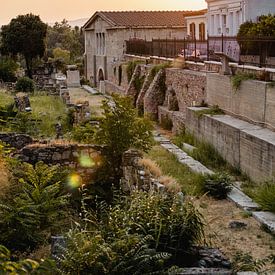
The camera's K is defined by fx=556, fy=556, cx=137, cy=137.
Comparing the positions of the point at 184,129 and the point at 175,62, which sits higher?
the point at 175,62

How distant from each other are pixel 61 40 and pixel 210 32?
63666 millimetres

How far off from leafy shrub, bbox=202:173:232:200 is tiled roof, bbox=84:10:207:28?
35.3 m

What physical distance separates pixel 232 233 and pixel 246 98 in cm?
741

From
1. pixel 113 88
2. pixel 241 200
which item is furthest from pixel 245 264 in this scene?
pixel 113 88

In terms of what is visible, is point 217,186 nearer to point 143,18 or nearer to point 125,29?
point 125,29

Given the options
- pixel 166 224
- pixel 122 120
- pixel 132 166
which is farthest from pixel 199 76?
pixel 166 224

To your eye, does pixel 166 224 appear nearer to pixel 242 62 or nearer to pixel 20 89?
pixel 242 62

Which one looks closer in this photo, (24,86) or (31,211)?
(31,211)

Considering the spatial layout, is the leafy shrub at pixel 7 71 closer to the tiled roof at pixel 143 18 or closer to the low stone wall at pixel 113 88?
the low stone wall at pixel 113 88

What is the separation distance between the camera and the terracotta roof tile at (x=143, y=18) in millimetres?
46250

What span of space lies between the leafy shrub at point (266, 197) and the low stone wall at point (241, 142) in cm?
115

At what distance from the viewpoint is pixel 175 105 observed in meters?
24.8

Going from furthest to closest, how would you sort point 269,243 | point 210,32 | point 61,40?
point 61,40 < point 210,32 < point 269,243

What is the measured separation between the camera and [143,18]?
4734cm
